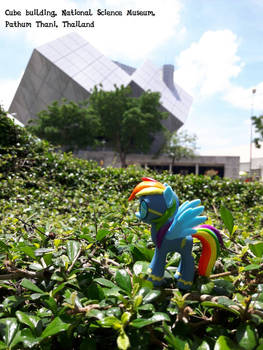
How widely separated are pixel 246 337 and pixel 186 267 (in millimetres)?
255

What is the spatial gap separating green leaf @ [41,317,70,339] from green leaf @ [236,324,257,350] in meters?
0.44

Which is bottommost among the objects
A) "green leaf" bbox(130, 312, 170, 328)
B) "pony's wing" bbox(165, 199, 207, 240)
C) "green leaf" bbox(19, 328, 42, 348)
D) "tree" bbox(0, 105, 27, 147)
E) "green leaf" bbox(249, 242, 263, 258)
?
"green leaf" bbox(19, 328, 42, 348)

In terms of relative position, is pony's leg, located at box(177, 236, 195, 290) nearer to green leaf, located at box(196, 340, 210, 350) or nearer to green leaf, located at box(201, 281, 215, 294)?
green leaf, located at box(201, 281, 215, 294)

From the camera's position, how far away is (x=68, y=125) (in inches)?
1009

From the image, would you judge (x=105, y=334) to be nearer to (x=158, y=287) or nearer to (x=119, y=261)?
(x=158, y=287)

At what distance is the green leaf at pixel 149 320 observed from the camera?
659 millimetres

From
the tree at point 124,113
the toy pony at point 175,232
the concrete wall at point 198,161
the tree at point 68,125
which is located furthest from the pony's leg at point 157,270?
the concrete wall at point 198,161

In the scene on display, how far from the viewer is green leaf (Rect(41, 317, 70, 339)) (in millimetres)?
677

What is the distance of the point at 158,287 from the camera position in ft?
2.84

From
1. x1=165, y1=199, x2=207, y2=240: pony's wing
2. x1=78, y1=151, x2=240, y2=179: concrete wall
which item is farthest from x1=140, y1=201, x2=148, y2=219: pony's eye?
x1=78, y1=151, x2=240, y2=179: concrete wall

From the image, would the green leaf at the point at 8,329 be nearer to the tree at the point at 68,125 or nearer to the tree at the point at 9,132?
the tree at the point at 9,132

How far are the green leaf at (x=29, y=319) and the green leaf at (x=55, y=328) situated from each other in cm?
6

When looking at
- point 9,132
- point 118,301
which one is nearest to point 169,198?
point 118,301

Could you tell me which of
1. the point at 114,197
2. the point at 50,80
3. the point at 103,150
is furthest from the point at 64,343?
the point at 50,80
